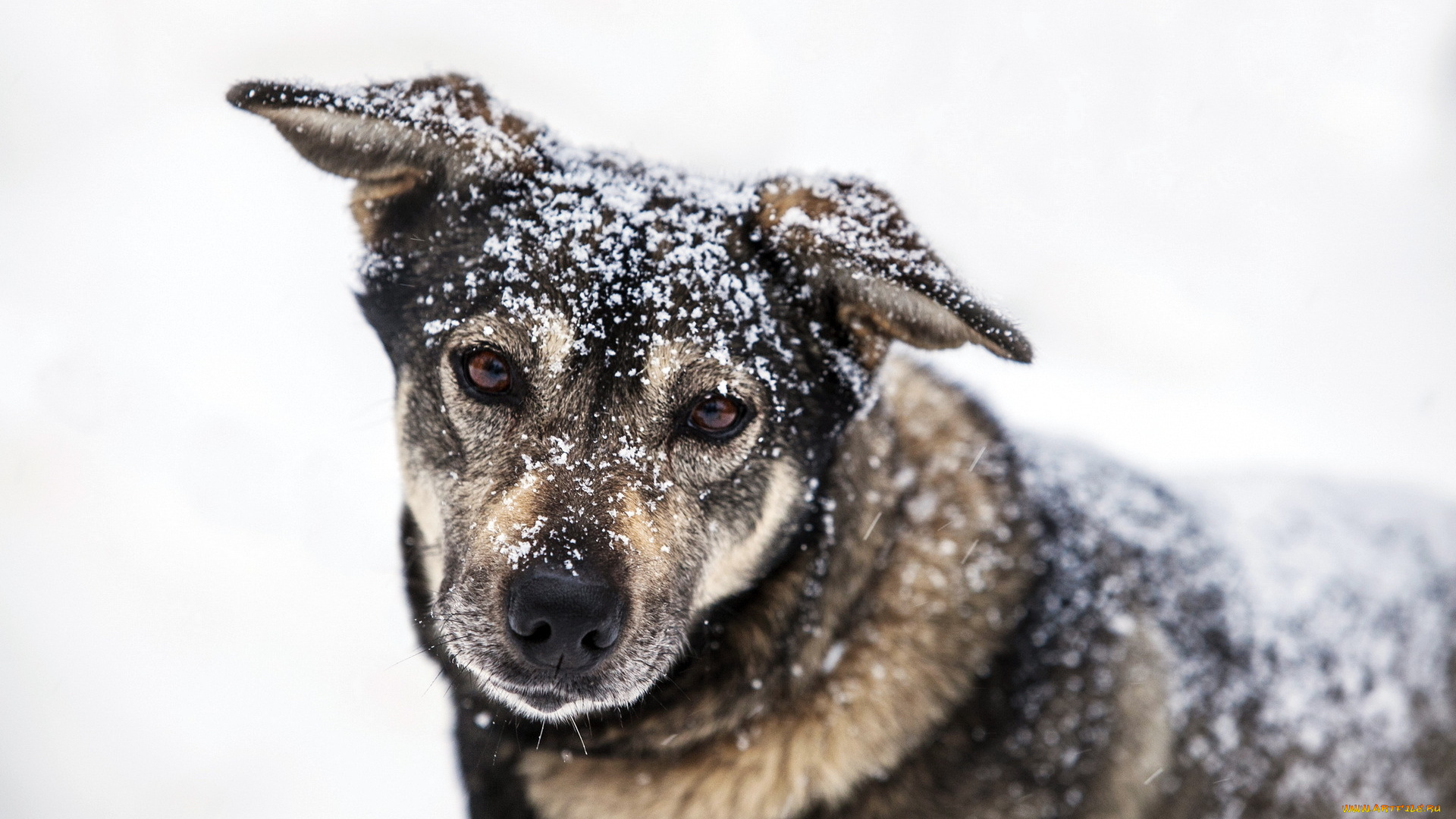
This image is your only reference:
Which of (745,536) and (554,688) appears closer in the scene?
(554,688)

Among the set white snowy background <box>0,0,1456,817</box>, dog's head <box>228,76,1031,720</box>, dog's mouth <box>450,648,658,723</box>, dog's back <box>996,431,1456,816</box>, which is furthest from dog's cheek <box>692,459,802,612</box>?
white snowy background <box>0,0,1456,817</box>

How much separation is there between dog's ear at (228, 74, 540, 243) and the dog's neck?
3.95 ft

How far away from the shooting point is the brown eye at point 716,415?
2191 mm

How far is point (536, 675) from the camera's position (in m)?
1.96

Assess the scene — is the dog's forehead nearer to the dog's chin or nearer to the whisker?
the dog's chin

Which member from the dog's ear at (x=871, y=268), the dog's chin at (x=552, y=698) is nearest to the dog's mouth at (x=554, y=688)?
the dog's chin at (x=552, y=698)

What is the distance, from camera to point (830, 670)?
8.00ft

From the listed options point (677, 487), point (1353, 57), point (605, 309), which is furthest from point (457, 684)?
point (1353, 57)

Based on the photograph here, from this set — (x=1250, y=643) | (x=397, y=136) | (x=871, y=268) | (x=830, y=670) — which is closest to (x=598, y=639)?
(x=830, y=670)

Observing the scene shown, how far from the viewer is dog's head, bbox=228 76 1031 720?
1977mm

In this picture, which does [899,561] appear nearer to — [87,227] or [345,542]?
[345,542]

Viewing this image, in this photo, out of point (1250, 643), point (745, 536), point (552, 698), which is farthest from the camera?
point (1250, 643)

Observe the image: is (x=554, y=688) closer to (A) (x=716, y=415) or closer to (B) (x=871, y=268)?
Result: (A) (x=716, y=415)

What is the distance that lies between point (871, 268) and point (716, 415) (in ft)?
1.69
